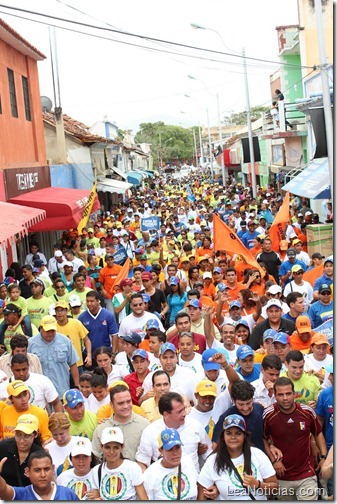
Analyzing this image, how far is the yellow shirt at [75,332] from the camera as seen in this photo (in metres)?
10.2

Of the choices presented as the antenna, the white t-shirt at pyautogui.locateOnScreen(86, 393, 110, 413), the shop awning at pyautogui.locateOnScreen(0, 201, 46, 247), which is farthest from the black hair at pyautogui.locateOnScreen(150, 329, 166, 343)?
the antenna

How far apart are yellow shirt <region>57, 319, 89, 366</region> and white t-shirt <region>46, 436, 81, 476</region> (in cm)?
327

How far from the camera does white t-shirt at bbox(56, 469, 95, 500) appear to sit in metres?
6.18

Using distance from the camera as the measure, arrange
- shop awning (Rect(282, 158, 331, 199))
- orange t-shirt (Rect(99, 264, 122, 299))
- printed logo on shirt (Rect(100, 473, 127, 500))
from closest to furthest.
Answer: printed logo on shirt (Rect(100, 473, 127, 500)), orange t-shirt (Rect(99, 264, 122, 299)), shop awning (Rect(282, 158, 331, 199))

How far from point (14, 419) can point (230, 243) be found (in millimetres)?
7713

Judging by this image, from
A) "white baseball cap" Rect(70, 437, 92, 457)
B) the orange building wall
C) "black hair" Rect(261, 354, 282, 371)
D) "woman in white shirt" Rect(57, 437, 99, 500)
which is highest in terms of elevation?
the orange building wall

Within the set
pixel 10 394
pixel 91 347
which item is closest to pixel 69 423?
pixel 10 394

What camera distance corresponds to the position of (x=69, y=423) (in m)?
6.93

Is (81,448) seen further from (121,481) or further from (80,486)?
(121,481)

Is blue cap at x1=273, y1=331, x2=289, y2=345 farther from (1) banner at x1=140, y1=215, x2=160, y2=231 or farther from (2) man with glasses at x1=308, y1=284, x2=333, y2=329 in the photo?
(1) banner at x1=140, y1=215, x2=160, y2=231

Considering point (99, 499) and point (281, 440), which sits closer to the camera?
point (99, 499)

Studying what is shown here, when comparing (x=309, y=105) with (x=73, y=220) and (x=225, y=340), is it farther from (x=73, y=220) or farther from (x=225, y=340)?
(x=225, y=340)

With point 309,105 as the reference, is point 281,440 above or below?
below

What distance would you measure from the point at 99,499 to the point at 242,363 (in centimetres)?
227
